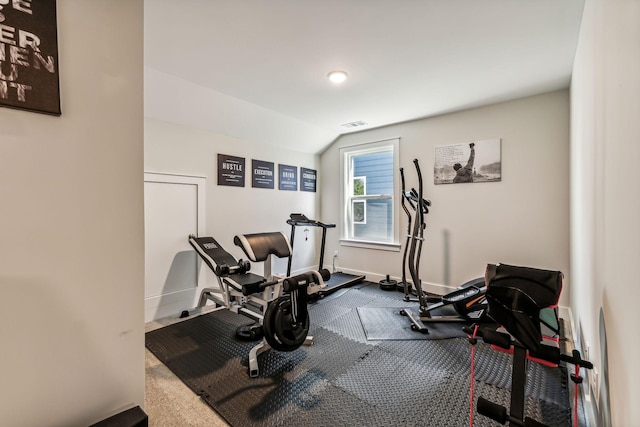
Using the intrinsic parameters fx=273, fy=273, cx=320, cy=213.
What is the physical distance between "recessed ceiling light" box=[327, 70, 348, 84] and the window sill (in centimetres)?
259

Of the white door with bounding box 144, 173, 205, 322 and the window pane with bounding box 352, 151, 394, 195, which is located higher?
the window pane with bounding box 352, 151, 394, 195

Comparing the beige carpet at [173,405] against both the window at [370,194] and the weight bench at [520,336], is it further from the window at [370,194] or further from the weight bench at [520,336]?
the window at [370,194]

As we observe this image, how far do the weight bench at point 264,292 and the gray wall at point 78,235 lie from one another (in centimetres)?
111

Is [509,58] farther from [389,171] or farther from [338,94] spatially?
[389,171]

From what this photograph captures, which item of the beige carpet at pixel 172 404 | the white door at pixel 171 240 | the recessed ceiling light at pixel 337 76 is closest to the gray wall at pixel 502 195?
the recessed ceiling light at pixel 337 76

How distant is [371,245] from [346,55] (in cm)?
302

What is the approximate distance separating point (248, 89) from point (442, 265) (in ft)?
11.0

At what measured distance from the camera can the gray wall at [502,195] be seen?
3.05m

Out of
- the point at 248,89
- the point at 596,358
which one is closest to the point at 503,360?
the point at 596,358

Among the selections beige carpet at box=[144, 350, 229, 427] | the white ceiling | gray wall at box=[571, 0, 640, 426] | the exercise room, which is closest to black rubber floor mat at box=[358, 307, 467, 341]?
the exercise room

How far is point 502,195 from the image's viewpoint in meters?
3.36

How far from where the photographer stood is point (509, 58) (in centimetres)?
237

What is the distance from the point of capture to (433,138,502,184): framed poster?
3.40 meters

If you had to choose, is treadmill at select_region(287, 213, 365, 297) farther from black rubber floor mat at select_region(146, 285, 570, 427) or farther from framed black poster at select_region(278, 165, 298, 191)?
Result: black rubber floor mat at select_region(146, 285, 570, 427)
